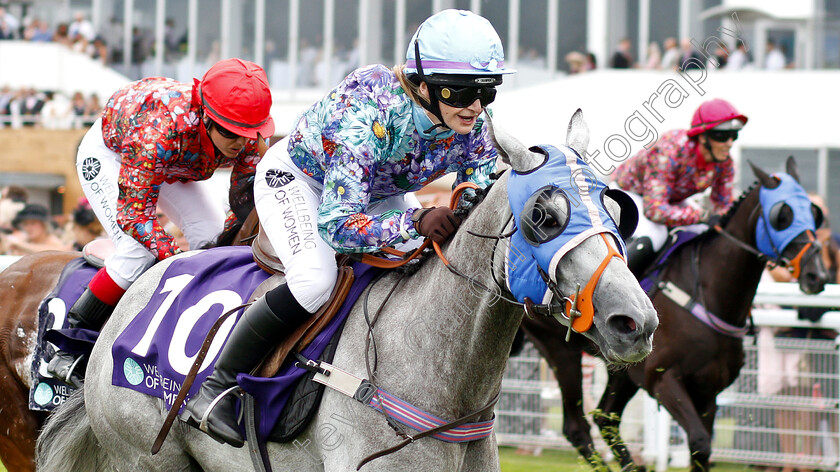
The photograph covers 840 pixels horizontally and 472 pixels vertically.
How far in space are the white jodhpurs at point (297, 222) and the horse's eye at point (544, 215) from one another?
87 centimetres

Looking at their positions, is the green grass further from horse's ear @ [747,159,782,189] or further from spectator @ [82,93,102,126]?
spectator @ [82,93,102,126]

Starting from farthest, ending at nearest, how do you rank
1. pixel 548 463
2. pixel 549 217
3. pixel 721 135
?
pixel 548 463 < pixel 721 135 < pixel 549 217

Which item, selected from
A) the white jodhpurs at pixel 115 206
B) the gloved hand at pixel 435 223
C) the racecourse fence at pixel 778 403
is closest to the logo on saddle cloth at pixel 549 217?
the gloved hand at pixel 435 223

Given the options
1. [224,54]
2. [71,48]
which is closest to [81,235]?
[224,54]

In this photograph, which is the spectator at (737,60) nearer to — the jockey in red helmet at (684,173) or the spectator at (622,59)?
the spectator at (622,59)

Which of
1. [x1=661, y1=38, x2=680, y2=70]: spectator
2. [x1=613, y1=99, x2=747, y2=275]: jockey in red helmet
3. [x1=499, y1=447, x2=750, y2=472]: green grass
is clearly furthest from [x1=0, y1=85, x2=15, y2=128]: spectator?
[x1=613, y1=99, x2=747, y2=275]: jockey in red helmet

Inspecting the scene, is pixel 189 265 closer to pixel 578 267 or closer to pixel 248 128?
pixel 248 128

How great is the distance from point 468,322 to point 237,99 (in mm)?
1545

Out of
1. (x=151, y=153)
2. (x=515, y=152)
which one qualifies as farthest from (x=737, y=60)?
(x=515, y=152)

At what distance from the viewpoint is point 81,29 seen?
21.2 meters

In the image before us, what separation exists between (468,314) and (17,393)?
289 centimetres

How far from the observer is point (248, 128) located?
4.03 meters

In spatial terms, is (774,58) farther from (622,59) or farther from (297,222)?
(297,222)

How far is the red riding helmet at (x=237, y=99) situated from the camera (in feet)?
13.1
